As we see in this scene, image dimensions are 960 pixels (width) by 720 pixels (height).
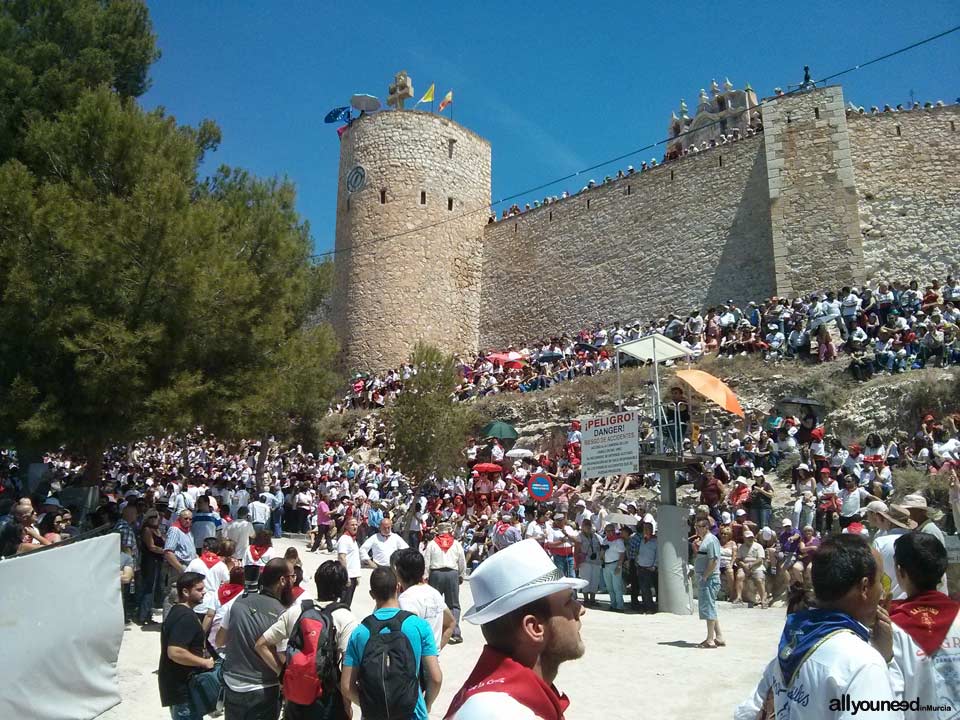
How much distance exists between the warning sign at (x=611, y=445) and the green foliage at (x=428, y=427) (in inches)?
256

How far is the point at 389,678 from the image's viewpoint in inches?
144

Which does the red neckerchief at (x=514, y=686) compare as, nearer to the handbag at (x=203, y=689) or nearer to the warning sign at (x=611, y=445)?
the handbag at (x=203, y=689)

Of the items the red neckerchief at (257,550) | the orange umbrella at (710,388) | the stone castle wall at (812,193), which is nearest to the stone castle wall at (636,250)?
the stone castle wall at (812,193)

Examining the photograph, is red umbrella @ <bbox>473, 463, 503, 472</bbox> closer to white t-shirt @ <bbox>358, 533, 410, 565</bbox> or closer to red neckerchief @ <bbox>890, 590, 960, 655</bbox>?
white t-shirt @ <bbox>358, 533, 410, 565</bbox>

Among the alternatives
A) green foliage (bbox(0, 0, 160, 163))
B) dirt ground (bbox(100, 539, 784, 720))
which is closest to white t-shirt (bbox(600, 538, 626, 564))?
dirt ground (bbox(100, 539, 784, 720))

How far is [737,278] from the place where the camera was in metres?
23.5

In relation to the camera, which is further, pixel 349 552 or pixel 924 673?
pixel 349 552

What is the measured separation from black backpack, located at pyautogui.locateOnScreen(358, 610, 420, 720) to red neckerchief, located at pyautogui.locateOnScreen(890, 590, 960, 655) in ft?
6.31

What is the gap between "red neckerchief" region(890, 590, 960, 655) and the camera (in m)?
2.87

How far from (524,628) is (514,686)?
17 cm

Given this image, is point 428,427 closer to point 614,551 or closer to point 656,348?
point 656,348

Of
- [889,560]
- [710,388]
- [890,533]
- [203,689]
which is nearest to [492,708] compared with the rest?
[889,560]

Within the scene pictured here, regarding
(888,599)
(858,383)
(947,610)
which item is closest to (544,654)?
(947,610)

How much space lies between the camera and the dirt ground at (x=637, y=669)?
637 centimetres
